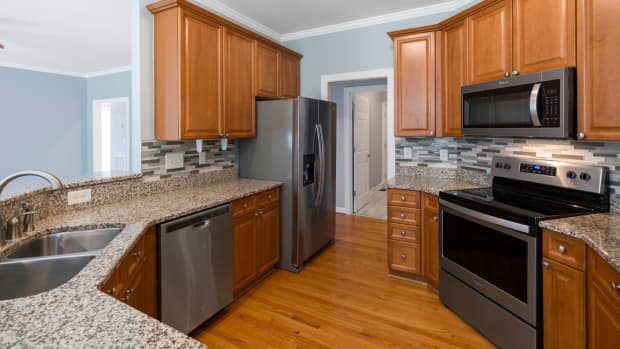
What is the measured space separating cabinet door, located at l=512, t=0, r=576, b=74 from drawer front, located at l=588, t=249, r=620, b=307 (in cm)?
108

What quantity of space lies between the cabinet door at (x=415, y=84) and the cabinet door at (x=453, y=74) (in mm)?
102

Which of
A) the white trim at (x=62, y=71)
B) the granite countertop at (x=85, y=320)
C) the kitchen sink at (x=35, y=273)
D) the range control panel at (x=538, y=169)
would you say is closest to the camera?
the granite countertop at (x=85, y=320)

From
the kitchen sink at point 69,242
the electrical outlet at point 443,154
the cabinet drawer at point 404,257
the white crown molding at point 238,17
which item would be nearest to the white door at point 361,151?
the white crown molding at point 238,17

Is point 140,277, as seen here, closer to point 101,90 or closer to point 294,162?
point 294,162

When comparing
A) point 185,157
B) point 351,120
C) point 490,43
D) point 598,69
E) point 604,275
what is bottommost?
point 604,275

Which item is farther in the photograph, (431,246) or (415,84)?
(415,84)

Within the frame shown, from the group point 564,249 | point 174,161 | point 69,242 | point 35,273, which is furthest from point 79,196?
point 564,249

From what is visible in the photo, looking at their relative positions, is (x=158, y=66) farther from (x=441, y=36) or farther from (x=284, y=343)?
(x=441, y=36)

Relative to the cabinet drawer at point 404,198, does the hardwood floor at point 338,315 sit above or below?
below

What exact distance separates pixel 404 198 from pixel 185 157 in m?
1.94

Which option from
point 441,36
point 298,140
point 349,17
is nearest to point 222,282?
point 298,140

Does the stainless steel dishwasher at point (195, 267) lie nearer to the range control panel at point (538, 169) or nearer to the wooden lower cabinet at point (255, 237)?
the wooden lower cabinet at point (255, 237)

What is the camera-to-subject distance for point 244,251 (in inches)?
106

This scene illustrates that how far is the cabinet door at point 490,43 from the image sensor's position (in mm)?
2293
